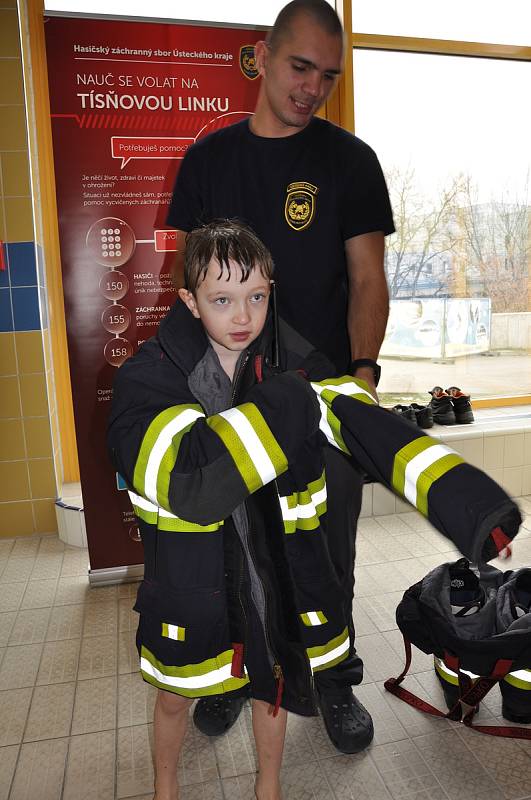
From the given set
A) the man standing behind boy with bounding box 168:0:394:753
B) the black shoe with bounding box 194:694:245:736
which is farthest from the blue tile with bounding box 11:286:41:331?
the black shoe with bounding box 194:694:245:736

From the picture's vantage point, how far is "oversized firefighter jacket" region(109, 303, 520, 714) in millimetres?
926

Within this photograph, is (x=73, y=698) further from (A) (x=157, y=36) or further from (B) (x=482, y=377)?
(B) (x=482, y=377)

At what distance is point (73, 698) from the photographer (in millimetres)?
1798

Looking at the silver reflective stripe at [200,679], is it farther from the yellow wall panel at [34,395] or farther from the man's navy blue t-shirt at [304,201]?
the yellow wall panel at [34,395]

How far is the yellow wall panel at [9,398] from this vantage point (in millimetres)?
2875

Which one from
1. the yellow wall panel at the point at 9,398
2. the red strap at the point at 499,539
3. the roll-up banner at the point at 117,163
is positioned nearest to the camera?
the red strap at the point at 499,539

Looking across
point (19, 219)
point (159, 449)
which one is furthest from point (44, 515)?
point (159, 449)

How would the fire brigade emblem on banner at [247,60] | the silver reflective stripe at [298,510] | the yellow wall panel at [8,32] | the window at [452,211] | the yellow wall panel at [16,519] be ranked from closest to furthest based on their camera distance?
the silver reflective stripe at [298,510] → the fire brigade emblem on banner at [247,60] → the yellow wall panel at [8,32] → the yellow wall panel at [16,519] → the window at [452,211]

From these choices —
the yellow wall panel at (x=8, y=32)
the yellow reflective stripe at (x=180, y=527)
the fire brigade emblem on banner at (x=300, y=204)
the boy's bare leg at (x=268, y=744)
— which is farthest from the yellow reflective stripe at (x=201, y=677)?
the yellow wall panel at (x=8, y=32)

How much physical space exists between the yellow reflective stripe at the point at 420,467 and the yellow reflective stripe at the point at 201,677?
48 cm

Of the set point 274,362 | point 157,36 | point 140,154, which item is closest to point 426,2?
point 157,36

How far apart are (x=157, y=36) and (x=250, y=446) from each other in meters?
1.94

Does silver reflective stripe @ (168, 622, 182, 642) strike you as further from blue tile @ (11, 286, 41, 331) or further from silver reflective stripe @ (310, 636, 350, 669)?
blue tile @ (11, 286, 41, 331)

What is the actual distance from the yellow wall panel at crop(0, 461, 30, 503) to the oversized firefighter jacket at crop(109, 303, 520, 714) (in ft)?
6.48
